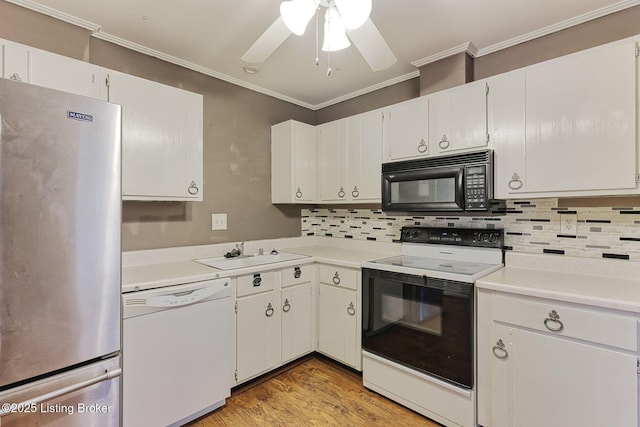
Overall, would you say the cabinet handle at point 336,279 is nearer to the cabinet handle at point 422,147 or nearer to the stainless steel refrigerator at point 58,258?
the cabinet handle at point 422,147

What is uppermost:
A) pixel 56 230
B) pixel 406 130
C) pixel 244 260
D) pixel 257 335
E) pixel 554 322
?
pixel 406 130

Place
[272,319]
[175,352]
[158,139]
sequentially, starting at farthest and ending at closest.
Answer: [272,319] < [158,139] < [175,352]

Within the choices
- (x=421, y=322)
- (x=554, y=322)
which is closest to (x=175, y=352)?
(x=421, y=322)

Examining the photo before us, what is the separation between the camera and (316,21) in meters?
1.84

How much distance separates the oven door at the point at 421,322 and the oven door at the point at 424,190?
51cm

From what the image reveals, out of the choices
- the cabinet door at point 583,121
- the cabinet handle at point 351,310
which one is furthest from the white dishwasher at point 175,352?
the cabinet door at point 583,121

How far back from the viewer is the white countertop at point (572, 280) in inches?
54.9

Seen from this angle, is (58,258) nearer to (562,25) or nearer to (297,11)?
(297,11)

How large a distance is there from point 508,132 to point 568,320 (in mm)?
1059

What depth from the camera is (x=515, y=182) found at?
6.05 ft

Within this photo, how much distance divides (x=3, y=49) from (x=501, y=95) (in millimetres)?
2629

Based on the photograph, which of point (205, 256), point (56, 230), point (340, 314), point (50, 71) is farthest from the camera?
point (205, 256)

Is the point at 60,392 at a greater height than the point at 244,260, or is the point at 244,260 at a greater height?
the point at 244,260

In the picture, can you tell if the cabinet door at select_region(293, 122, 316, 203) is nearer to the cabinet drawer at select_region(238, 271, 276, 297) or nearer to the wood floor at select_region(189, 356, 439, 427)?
the cabinet drawer at select_region(238, 271, 276, 297)
